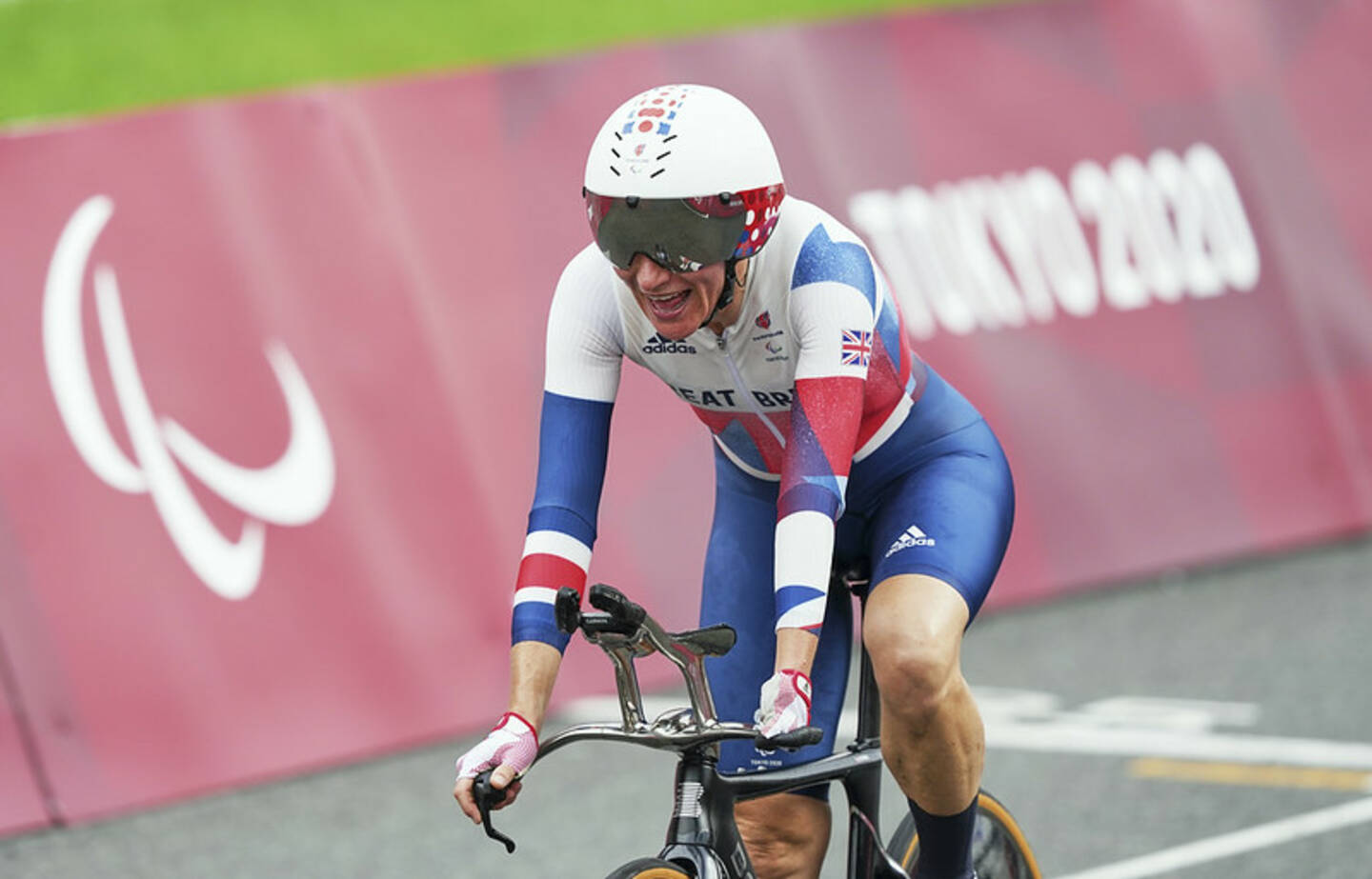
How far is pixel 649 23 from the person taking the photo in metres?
11.2

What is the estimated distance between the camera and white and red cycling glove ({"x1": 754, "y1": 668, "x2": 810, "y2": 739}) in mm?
3340

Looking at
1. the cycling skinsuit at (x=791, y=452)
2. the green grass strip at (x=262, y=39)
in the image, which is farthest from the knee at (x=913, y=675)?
the green grass strip at (x=262, y=39)

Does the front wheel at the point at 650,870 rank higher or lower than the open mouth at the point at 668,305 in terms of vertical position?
lower

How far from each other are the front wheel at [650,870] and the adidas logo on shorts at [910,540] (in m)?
0.84

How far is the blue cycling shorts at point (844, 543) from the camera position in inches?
158

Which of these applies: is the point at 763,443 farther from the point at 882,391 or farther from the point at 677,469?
the point at 677,469

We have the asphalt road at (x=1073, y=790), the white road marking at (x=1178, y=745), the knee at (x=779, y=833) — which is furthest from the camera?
the white road marking at (x=1178, y=745)

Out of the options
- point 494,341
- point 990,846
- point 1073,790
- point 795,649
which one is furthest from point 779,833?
point 494,341

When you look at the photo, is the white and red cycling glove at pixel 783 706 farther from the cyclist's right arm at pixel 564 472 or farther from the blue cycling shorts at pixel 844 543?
the blue cycling shorts at pixel 844 543

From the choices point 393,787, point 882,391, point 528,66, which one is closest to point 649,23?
point 528,66

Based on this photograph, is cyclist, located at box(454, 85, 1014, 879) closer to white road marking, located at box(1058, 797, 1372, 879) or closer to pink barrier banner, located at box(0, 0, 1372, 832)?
white road marking, located at box(1058, 797, 1372, 879)

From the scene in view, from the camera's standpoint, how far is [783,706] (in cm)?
336

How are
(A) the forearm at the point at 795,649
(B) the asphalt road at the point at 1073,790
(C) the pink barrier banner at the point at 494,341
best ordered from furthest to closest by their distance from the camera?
(C) the pink barrier banner at the point at 494,341
(B) the asphalt road at the point at 1073,790
(A) the forearm at the point at 795,649

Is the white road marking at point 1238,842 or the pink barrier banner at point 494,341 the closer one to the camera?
the white road marking at point 1238,842
